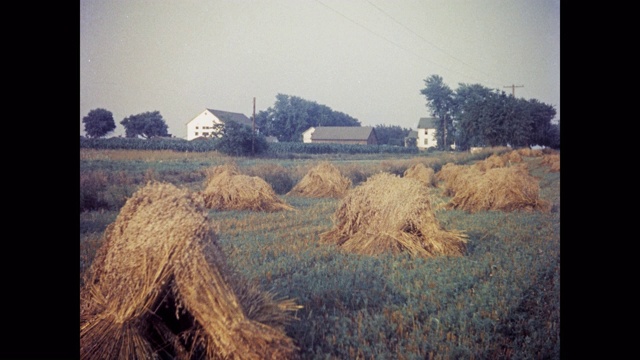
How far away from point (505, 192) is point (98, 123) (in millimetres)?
9161

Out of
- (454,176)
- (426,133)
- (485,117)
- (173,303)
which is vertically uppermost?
(485,117)

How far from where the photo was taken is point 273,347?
122 inches

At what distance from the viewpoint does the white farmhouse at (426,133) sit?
9.56 meters

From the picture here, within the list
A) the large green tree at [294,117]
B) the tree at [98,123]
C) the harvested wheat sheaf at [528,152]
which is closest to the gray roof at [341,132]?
the large green tree at [294,117]

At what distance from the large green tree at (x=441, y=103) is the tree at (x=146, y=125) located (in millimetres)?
4452

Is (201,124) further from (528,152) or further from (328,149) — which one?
(528,152)

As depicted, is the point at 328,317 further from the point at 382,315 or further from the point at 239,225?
the point at 239,225

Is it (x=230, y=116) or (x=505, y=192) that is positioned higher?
(x=230, y=116)

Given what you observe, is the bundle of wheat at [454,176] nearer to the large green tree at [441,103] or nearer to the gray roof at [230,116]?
the large green tree at [441,103]

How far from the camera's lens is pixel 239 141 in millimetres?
8766

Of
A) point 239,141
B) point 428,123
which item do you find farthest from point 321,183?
point 239,141

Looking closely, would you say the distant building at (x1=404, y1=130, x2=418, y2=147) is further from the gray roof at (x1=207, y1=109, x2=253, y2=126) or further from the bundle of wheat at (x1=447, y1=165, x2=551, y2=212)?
the gray roof at (x1=207, y1=109, x2=253, y2=126)

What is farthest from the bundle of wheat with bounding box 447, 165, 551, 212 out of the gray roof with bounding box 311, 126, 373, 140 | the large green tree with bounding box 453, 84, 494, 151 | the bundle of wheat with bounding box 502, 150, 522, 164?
the gray roof with bounding box 311, 126, 373, 140
